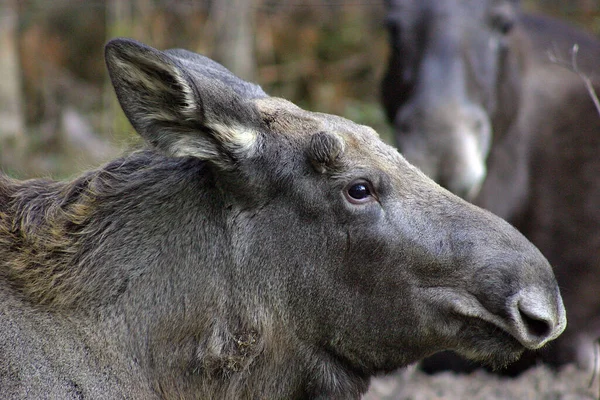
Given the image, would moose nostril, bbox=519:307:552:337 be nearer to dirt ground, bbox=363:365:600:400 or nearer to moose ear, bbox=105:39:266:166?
moose ear, bbox=105:39:266:166

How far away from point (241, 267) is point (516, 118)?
5.09m

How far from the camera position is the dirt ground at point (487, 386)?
6734 millimetres

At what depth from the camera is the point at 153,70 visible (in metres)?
4.24

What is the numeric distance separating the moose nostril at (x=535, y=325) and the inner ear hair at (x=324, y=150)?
1133mm

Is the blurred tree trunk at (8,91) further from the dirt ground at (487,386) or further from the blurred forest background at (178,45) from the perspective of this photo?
the dirt ground at (487,386)

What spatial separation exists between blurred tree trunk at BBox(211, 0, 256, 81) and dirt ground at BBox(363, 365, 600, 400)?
17.0 feet

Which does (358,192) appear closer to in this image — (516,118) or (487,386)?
(487,386)

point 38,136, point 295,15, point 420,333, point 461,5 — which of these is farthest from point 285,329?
point 295,15

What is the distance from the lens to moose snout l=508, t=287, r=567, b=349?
13.5 ft

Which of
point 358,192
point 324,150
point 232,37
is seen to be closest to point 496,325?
point 358,192

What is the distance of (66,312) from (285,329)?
1072mm

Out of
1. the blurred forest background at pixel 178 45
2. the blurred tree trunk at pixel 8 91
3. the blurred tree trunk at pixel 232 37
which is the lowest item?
→ the blurred forest background at pixel 178 45

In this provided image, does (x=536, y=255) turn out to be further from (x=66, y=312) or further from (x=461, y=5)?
(x=461, y=5)

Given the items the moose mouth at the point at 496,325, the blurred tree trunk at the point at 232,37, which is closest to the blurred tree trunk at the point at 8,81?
the blurred tree trunk at the point at 232,37
